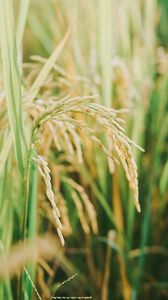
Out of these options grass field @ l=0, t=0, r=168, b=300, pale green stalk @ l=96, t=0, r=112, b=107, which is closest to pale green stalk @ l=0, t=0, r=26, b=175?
grass field @ l=0, t=0, r=168, b=300

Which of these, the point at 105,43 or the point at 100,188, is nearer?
the point at 105,43

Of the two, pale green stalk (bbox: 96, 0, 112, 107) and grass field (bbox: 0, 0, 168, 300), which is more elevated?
pale green stalk (bbox: 96, 0, 112, 107)

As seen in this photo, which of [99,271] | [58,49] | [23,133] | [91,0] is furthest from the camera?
[91,0]

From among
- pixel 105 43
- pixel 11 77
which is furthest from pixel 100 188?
pixel 11 77

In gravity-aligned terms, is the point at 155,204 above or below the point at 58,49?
below

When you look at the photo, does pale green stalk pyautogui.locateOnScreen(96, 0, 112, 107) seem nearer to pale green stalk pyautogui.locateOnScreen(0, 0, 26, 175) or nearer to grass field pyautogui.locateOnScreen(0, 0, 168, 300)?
grass field pyautogui.locateOnScreen(0, 0, 168, 300)

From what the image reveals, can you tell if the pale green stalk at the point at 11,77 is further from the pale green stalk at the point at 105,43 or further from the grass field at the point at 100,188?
the pale green stalk at the point at 105,43

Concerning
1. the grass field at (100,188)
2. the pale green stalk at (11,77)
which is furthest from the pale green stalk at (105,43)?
the pale green stalk at (11,77)

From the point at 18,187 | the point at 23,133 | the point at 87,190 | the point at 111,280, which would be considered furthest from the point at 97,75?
the point at 23,133

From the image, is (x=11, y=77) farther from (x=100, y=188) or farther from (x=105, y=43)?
(x=100, y=188)

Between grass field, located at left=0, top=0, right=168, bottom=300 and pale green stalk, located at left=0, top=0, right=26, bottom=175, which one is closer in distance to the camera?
pale green stalk, located at left=0, top=0, right=26, bottom=175

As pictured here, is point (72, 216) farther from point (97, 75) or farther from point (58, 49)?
point (58, 49)
